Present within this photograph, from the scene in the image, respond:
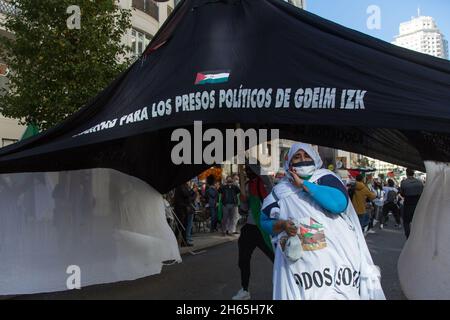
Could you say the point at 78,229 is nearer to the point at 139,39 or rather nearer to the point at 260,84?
the point at 260,84

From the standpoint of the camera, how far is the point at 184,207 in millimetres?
12672

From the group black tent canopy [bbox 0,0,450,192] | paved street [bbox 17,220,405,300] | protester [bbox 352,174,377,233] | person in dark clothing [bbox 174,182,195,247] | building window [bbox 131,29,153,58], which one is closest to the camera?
black tent canopy [bbox 0,0,450,192]

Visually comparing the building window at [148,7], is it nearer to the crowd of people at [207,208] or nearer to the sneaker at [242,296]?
the crowd of people at [207,208]

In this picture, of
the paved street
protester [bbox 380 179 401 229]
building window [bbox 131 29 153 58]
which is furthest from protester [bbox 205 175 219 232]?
building window [bbox 131 29 153 58]

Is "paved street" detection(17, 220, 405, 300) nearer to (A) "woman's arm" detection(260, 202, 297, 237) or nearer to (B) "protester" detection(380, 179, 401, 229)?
(A) "woman's arm" detection(260, 202, 297, 237)

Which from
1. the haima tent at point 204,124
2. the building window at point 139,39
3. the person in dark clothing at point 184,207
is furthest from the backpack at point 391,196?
the building window at point 139,39

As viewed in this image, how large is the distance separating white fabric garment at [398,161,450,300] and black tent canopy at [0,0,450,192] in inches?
11.8

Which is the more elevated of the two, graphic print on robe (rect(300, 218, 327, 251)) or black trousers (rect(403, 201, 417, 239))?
graphic print on robe (rect(300, 218, 327, 251))

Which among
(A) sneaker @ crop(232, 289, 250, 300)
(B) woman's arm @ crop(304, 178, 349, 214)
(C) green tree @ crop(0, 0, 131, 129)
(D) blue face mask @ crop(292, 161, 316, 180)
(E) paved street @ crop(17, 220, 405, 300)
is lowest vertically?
(E) paved street @ crop(17, 220, 405, 300)

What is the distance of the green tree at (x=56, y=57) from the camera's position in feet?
35.8

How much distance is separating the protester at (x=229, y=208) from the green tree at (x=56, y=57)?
5648 mm

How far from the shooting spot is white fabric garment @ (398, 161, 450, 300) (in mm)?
5160

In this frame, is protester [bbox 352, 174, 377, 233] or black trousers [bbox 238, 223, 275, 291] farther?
protester [bbox 352, 174, 377, 233]
